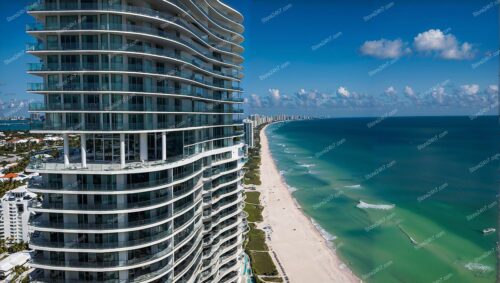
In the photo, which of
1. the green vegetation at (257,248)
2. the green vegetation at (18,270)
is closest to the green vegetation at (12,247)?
the green vegetation at (18,270)

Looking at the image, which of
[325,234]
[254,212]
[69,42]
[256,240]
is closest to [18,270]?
[256,240]

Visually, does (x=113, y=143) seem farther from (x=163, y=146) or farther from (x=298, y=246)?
(x=298, y=246)

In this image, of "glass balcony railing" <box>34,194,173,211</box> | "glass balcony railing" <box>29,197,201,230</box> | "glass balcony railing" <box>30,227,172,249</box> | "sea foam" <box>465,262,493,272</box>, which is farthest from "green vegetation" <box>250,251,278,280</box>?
"glass balcony railing" <box>34,194,173,211</box>

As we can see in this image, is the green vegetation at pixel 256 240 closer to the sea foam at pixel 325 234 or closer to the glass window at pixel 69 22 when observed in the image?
the sea foam at pixel 325 234

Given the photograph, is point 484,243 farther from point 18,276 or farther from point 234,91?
point 18,276

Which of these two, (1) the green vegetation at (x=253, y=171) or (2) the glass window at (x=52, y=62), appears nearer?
(2) the glass window at (x=52, y=62)

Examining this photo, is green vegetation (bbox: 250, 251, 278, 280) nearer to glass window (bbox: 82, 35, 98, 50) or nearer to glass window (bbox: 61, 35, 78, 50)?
glass window (bbox: 82, 35, 98, 50)

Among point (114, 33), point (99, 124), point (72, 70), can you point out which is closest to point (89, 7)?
point (114, 33)
